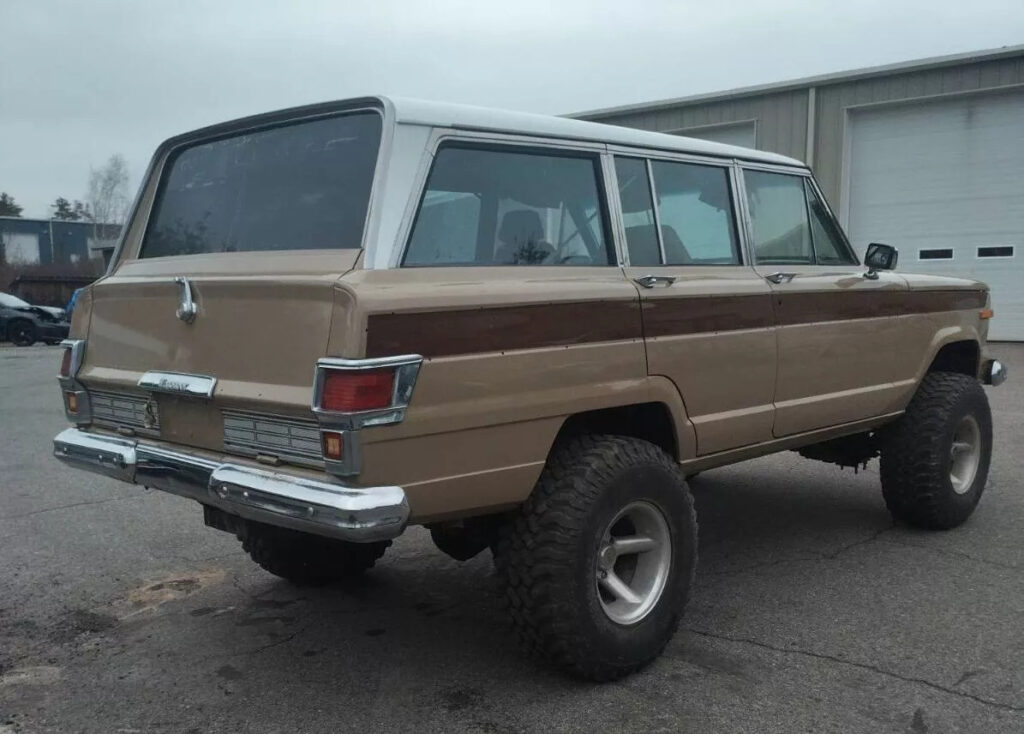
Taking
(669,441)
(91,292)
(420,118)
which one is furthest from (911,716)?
(91,292)

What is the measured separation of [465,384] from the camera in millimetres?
2953

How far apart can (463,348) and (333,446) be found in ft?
1.67

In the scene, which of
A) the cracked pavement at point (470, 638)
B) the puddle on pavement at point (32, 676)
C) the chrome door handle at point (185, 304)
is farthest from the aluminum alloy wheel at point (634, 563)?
the puddle on pavement at point (32, 676)

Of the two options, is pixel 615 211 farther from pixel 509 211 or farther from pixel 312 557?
pixel 312 557

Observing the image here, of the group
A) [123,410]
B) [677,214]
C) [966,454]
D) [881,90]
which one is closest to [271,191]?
[123,410]

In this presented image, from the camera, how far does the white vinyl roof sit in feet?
10.4

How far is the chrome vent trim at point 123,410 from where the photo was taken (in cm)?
349

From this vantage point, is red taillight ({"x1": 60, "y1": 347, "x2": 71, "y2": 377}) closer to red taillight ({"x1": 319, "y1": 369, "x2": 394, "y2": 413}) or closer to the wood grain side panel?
red taillight ({"x1": 319, "y1": 369, "x2": 394, "y2": 413})

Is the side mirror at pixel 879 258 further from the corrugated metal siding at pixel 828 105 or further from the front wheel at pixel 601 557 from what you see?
the corrugated metal siding at pixel 828 105

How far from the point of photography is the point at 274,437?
302cm

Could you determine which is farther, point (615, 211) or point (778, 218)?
point (778, 218)

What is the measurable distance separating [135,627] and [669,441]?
2.44 metres

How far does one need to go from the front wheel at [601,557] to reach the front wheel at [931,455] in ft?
6.81

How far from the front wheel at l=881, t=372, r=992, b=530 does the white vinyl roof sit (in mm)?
1957
